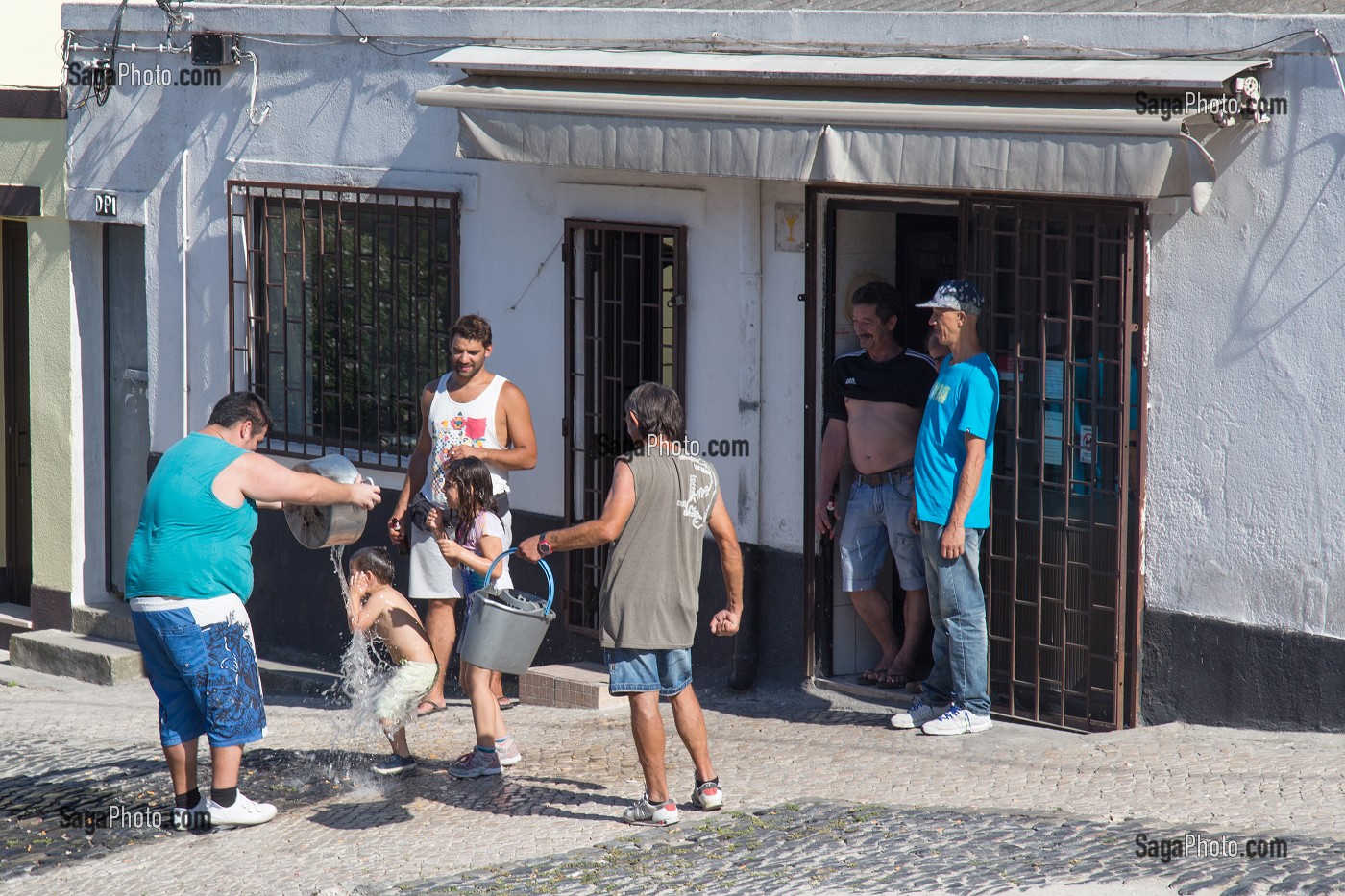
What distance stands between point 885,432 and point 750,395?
0.84 metres

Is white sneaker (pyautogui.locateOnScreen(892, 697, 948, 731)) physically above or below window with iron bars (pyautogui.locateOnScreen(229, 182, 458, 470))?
below

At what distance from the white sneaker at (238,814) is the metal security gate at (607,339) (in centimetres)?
279

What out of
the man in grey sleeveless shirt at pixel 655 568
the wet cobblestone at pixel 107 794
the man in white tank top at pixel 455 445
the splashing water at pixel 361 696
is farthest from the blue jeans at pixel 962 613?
the wet cobblestone at pixel 107 794

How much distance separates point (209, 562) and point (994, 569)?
331 cm

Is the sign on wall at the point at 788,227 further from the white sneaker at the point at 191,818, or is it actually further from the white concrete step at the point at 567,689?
the white sneaker at the point at 191,818

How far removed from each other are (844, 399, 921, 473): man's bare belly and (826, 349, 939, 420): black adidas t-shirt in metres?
0.04

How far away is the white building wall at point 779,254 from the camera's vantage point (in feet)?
21.6

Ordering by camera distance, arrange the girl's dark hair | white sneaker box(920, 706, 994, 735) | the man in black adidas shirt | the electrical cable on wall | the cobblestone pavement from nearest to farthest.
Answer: the cobblestone pavement, the girl's dark hair, white sneaker box(920, 706, 994, 735), the man in black adidas shirt, the electrical cable on wall

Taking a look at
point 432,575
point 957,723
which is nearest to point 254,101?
point 432,575

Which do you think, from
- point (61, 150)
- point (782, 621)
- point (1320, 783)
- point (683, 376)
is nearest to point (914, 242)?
point (683, 376)

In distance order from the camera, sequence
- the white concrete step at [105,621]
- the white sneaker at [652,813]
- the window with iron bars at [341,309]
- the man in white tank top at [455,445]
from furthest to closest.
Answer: the white concrete step at [105,621] → the window with iron bars at [341,309] → the man in white tank top at [455,445] → the white sneaker at [652,813]

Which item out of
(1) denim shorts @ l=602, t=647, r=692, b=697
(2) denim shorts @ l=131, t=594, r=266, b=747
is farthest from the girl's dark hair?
(1) denim shorts @ l=602, t=647, r=692, b=697

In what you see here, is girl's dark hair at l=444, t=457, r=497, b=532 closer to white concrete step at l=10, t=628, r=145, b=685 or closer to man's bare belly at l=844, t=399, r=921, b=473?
man's bare belly at l=844, t=399, r=921, b=473

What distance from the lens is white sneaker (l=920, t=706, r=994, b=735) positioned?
7.21 meters
